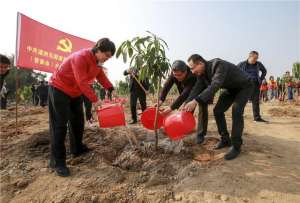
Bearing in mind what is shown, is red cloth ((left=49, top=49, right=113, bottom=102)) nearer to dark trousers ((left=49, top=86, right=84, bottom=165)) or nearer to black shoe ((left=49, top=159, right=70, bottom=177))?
dark trousers ((left=49, top=86, right=84, bottom=165))

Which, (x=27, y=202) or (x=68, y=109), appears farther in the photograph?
(x=68, y=109)

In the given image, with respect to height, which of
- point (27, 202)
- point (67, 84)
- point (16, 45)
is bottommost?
point (27, 202)

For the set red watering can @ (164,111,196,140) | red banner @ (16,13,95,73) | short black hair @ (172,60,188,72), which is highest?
red banner @ (16,13,95,73)

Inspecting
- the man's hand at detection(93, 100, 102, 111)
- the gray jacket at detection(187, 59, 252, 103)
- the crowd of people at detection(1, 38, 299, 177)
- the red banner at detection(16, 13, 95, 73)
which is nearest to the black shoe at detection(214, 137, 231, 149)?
the crowd of people at detection(1, 38, 299, 177)

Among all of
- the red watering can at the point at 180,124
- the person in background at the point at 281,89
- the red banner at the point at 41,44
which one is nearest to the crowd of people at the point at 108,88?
the red watering can at the point at 180,124

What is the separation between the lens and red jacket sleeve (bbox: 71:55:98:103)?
3207mm

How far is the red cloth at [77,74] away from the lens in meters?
3.23

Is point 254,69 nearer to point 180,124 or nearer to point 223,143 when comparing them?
point 223,143

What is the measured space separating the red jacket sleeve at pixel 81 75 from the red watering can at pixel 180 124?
91 centimetres

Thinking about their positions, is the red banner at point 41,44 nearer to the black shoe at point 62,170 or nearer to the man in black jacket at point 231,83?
the black shoe at point 62,170

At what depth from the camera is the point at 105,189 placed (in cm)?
308

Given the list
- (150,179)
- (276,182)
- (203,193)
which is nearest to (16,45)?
(150,179)

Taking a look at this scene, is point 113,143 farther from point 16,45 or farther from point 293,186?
point 16,45

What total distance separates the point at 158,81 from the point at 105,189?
156 cm
